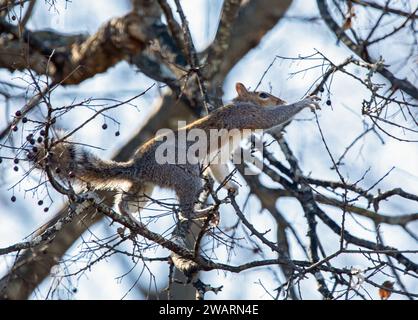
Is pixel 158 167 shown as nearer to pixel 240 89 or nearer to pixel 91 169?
pixel 91 169

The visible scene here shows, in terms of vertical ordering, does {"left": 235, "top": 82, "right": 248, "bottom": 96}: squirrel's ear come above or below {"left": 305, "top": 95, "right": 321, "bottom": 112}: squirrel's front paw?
above

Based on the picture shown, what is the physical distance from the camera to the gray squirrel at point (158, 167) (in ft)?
15.7

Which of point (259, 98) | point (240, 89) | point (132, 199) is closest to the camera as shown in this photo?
A: point (132, 199)

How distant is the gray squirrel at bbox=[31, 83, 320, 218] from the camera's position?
4.77 meters

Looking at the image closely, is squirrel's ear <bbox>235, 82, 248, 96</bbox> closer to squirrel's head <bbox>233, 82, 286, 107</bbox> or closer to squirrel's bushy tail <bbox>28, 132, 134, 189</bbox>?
squirrel's head <bbox>233, 82, 286, 107</bbox>

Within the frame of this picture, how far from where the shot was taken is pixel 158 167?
205 inches

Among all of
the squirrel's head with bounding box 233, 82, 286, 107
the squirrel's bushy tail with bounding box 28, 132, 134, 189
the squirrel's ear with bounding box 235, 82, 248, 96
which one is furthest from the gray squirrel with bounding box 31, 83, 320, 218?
the squirrel's ear with bounding box 235, 82, 248, 96

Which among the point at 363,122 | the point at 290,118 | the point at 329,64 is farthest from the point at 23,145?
the point at 290,118

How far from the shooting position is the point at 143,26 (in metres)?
6.38

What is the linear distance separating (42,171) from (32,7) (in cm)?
264

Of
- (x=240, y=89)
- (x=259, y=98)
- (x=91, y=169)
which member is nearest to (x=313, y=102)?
(x=259, y=98)

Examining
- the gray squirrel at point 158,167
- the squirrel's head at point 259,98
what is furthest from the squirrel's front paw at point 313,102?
the squirrel's head at point 259,98

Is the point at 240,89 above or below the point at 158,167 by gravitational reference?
above
